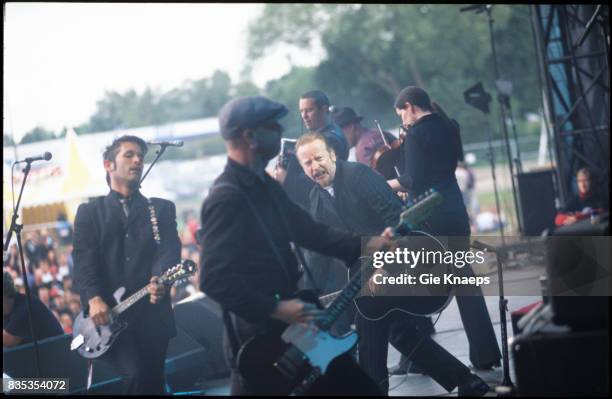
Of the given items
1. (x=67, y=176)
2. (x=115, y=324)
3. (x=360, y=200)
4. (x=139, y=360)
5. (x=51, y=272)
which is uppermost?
(x=67, y=176)

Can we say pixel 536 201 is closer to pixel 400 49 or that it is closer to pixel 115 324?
pixel 115 324

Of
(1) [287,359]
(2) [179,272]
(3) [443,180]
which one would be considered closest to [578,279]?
(1) [287,359]

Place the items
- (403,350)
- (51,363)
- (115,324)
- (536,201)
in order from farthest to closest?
1. (536,201)
2. (51,363)
3. (115,324)
4. (403,350)

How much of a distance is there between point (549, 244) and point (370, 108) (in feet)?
128

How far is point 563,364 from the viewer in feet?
15.4

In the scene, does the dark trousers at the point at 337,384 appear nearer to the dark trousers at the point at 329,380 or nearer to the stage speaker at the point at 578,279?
the dark trousers at the point at 329,380

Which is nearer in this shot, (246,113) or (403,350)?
(246,113)

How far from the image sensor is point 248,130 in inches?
188

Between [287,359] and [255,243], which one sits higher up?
[255,243]

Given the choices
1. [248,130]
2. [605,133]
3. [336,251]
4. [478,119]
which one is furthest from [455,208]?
[478,119]

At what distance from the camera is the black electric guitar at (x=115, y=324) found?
6386 millimetres

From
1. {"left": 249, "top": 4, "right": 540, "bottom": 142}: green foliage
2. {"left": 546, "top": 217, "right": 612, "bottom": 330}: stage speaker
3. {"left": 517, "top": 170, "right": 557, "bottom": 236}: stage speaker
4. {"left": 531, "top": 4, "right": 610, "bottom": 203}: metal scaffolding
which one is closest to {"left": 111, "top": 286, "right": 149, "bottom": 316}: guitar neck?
{"left": 546, "top": 217, "right": 612, "bottom": 330}: stage speaker

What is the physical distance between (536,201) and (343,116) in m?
6.13

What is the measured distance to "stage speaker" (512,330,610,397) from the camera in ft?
15.3
